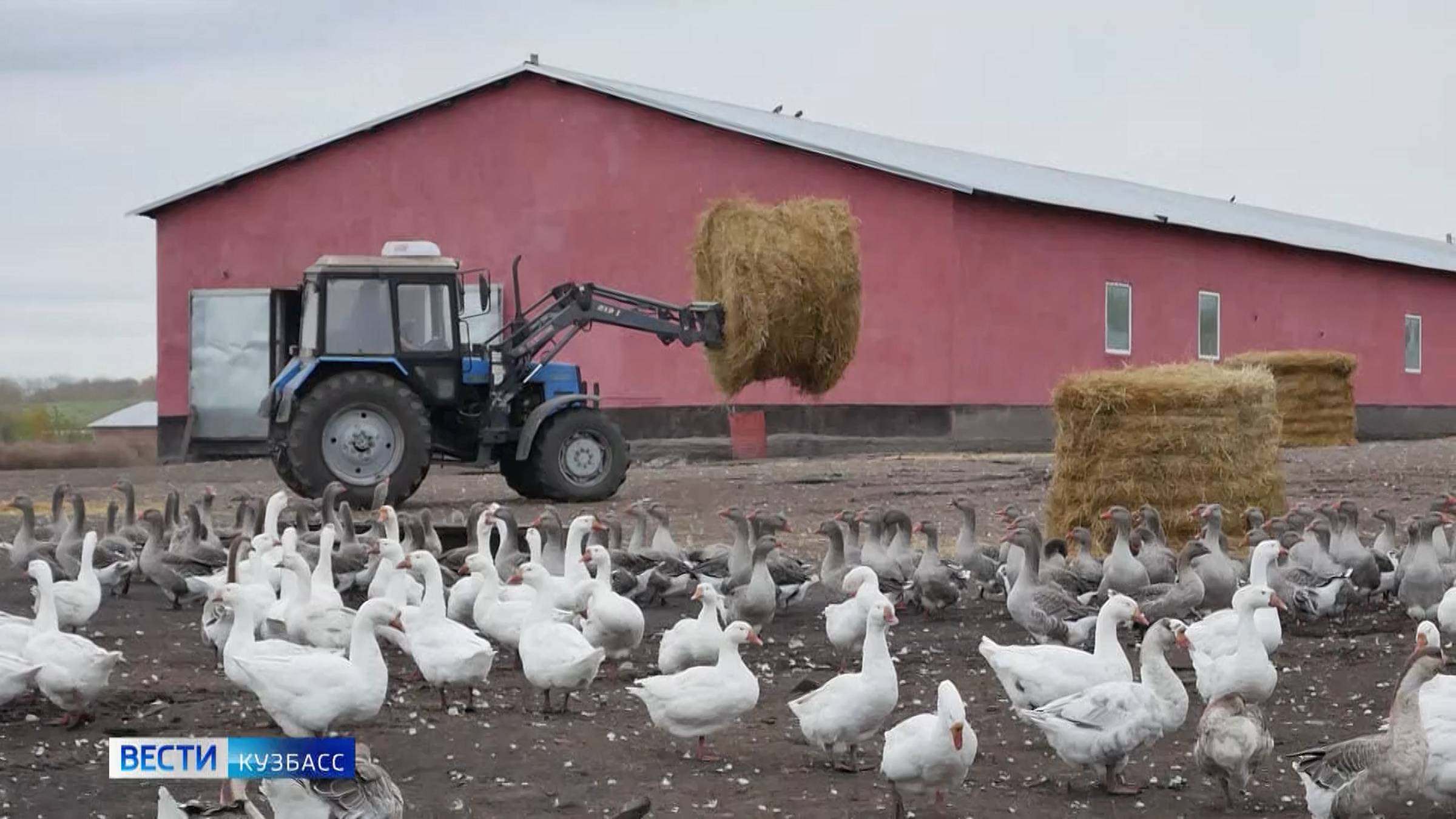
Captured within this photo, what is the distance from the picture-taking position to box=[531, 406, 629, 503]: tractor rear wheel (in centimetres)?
2050

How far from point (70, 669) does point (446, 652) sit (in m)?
1.90

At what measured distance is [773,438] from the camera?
29453 millimetres

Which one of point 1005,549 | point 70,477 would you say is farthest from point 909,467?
point 70,477

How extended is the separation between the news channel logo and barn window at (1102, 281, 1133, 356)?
26378 mm

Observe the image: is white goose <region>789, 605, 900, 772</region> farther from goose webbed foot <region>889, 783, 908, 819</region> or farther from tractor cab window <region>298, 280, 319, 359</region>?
tractor cab window <region>298, 280, 319, 359</region>

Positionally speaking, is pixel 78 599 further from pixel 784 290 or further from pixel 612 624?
pixel 784 290

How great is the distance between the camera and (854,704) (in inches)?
337

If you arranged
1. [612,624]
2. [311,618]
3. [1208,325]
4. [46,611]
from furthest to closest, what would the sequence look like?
[1208,325] < [612,624] < [311,618] < [46,611]

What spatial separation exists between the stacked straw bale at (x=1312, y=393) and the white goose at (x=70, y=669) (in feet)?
74.2

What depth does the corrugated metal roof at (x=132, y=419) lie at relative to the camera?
4078 cm

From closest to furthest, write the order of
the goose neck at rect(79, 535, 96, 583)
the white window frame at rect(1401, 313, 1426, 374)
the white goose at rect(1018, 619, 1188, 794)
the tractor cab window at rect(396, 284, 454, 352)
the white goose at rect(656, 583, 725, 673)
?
the white goose at rect(1018, 619, 1188, 794) < the white goose at rect(656, 583, 725, 673) < the goose neck at rect(79, 535, 96, 583) < the tractor cab window at rect(396, 284, 454, 352) < the white window frame at rect(1401, 313, 1426, 374)

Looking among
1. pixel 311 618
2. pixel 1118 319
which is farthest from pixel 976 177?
pixel 311 618

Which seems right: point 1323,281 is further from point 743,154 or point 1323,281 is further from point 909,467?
point 909,467

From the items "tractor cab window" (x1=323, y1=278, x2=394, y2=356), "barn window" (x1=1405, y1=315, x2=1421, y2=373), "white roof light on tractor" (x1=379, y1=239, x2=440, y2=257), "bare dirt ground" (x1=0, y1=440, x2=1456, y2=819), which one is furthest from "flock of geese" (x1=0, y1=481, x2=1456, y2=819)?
"barn window" (x1=1405, y1=315, x2=1421, y2=373)
